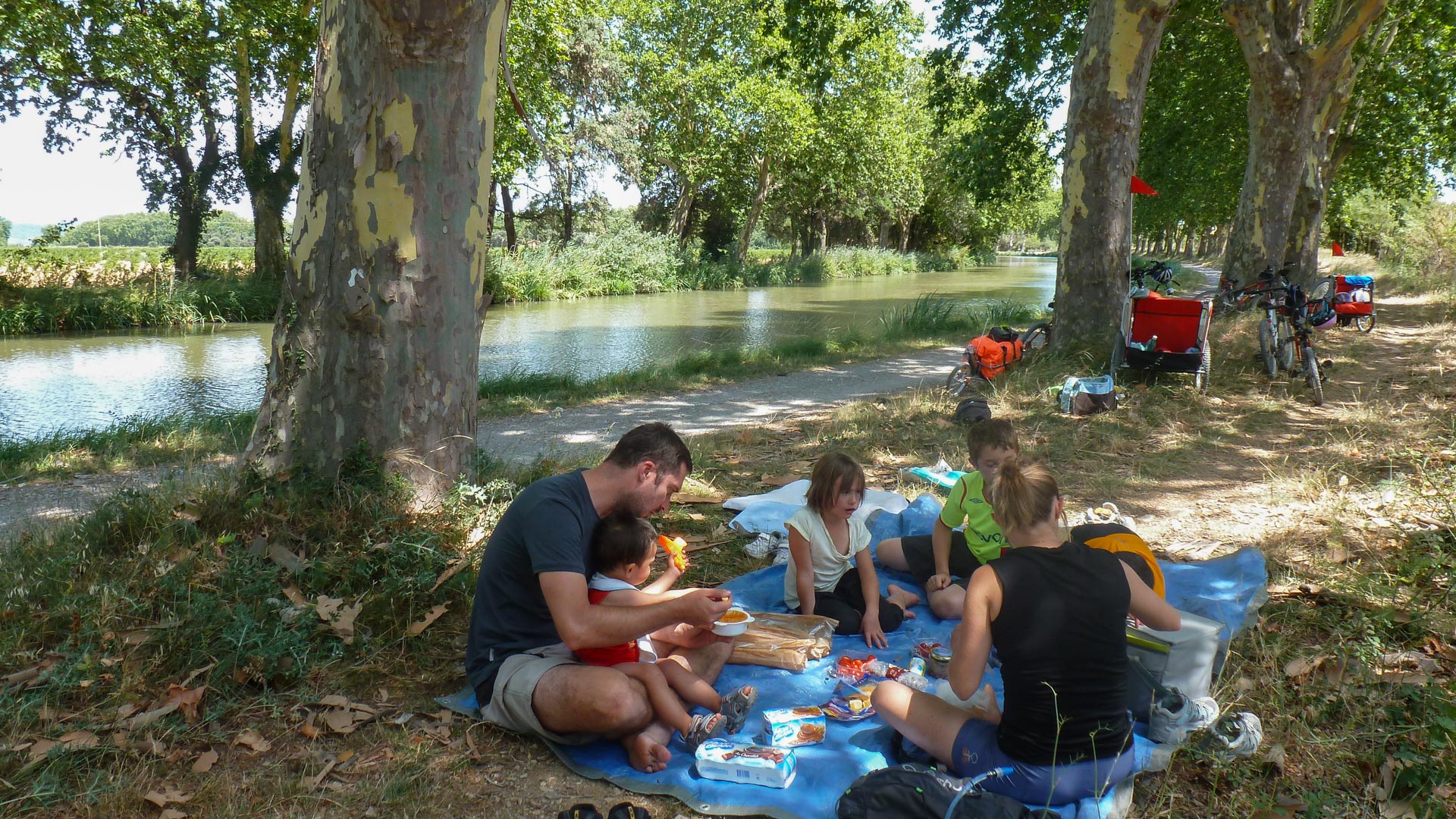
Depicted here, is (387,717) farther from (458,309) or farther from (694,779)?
(458,309)

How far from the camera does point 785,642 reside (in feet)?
12.7

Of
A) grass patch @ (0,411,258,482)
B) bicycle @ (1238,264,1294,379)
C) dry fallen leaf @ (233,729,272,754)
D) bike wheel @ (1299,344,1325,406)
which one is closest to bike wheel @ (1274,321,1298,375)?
bicycle @ (1238,264,1294,379)

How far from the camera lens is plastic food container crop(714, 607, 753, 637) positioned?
3.34m

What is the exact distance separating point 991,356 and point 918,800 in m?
7.55

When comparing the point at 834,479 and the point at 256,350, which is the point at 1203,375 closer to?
the point at 834,479

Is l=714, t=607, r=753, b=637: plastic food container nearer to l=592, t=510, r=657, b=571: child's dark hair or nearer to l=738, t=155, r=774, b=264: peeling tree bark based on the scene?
l=592, t=510, r=657, b=571: child's dark hair

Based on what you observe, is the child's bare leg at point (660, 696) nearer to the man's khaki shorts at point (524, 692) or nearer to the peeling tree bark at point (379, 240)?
the man's khaki shorts at point (524, 692)

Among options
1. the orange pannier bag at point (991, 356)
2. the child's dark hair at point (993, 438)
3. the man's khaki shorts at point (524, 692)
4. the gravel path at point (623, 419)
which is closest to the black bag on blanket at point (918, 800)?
the man's khaki shorts at point (524, 692)

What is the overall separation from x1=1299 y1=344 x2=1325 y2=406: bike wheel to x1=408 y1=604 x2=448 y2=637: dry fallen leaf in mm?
8383

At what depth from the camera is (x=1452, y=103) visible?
811 inches

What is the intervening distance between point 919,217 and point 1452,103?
40752 millimetres

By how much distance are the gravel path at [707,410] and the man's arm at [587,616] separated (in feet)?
10.7

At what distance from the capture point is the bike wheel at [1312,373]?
8531 mm

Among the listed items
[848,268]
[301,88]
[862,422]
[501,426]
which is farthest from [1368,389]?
[848,268]
